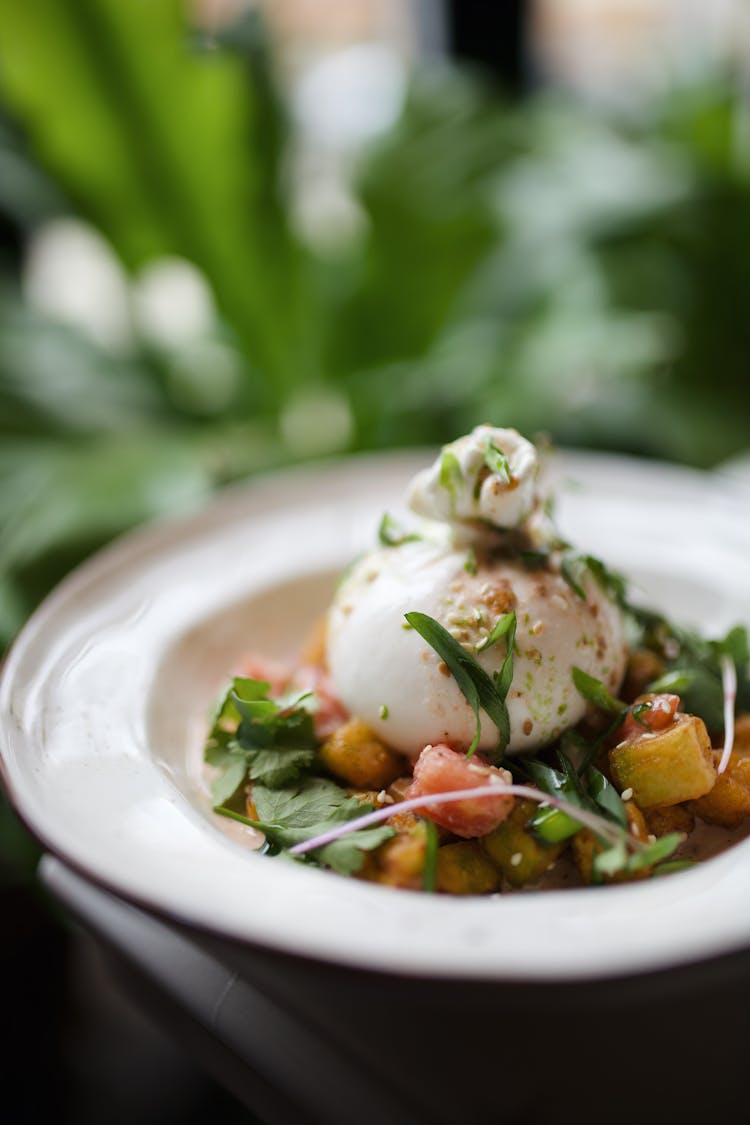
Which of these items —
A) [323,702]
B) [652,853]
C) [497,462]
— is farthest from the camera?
[323,702]

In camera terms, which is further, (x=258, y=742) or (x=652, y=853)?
(x=258, y=742)

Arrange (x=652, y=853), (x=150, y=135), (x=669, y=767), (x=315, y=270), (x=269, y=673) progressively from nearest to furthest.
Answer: (x=652, y=853), (x=669, y=767), (x=269, y=673), (x=150, y=135), (x=315, y=270)

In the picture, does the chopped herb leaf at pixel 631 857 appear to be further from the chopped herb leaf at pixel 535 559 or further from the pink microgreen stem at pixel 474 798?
the chopped herb leaf at pixel 535 559

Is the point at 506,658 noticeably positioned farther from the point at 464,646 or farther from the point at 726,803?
the point at 726,803

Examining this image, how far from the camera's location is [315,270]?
2.91m

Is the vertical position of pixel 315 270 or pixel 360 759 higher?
pixel 315 270

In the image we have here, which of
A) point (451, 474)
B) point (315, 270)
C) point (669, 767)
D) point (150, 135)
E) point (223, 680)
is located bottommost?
point (223, 680)

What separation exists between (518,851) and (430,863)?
0.36 ft

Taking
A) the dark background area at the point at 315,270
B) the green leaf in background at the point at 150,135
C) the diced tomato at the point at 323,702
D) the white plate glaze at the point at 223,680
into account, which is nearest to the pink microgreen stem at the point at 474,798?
the white plate glaze at the point at 223,680

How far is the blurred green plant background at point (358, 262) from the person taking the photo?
8.21ft

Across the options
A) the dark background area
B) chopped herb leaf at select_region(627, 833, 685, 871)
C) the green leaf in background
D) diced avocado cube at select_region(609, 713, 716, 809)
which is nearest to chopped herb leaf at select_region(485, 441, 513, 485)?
diced avocado cube at select_region(609, 713, 716, 809)

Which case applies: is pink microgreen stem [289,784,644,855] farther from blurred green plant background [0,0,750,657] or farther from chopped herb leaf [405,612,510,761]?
blurred green plant background [0,0,750,657]

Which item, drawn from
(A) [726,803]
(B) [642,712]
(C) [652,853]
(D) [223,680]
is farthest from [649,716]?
(D) [223,680]

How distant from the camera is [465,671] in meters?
1.30
